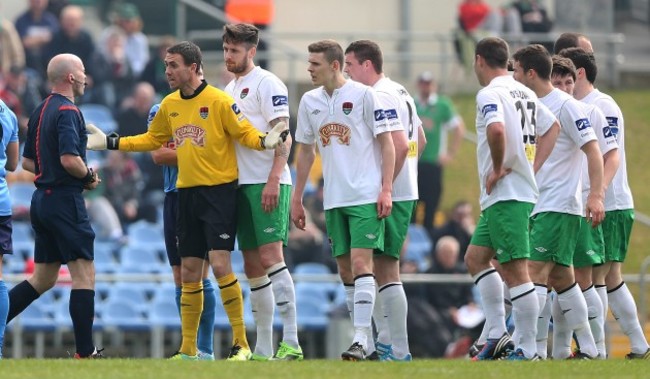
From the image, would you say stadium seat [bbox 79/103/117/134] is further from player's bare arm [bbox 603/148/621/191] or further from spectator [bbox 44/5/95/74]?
player's bare arm [bbox 603/148/621/191]

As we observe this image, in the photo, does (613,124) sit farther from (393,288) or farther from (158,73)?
(158,73)

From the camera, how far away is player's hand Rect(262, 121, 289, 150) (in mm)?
12417

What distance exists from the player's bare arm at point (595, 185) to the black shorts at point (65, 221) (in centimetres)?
377

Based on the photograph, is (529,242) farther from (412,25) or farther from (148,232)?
(412,25)

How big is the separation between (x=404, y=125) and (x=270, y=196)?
1337 millimetres

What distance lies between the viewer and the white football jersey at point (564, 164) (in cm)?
1313

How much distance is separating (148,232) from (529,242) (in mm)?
9089

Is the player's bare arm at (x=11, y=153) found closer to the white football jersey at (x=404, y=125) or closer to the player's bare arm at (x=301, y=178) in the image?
the player's bare arm at (x=301, y=178)

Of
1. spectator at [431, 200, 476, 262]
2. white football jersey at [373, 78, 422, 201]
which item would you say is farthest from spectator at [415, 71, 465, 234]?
white football jersey at [373, 78, 422, 201]

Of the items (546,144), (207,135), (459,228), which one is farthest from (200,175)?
(459,228)

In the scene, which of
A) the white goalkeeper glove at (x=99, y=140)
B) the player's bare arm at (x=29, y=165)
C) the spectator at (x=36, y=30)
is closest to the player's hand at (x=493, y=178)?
the white goalkeeper glove at (x=99, y=140)

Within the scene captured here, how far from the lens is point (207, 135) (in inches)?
503

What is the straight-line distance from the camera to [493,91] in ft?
41.7

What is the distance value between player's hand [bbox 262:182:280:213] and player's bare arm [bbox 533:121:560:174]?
1.96 meters
